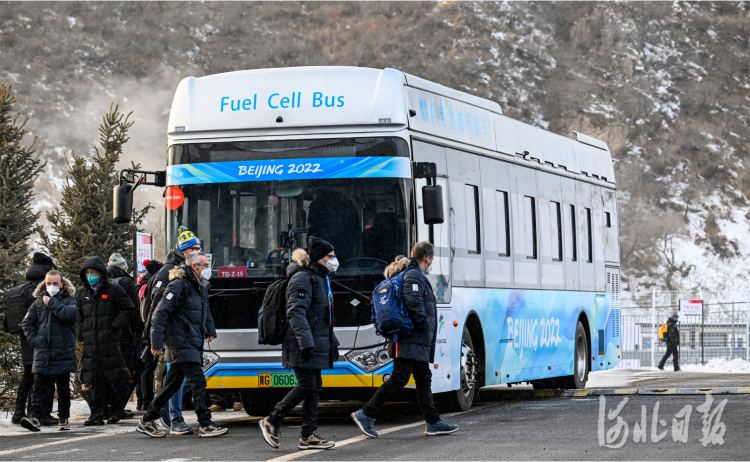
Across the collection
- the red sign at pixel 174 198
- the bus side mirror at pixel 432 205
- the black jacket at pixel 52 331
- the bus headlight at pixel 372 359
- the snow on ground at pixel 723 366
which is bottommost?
the snow on ground at pixel 723 366

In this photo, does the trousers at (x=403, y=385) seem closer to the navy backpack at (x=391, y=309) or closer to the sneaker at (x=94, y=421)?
the navy backpack at (x=391, y=309)

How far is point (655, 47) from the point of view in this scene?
127 meters

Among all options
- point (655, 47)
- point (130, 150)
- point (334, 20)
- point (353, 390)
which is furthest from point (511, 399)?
point (334, 20)

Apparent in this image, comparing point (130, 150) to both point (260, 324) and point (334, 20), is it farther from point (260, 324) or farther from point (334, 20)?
point (260, 324)


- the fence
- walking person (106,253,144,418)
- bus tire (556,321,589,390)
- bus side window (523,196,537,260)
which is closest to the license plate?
walking person (106,253,144,418)

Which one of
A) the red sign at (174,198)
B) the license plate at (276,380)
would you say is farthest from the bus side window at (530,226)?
the red sign at (174,198)

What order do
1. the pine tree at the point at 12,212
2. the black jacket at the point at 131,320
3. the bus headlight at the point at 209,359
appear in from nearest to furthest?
the bus headlight at the point at 209,359
the black jacket at the point at 131,320
the pine tree at the point at 12,212

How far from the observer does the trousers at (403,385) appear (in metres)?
10.2

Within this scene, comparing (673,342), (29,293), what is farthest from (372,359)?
(673,342)

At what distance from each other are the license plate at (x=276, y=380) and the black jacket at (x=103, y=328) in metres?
1.61

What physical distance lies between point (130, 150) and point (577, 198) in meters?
100

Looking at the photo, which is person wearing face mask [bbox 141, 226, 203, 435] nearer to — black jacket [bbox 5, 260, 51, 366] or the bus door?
black jacket [bbox 5, 260, 51, 366]

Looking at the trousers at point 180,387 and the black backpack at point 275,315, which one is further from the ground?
the black backpack at point 275,315

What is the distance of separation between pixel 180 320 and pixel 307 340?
1.61m
